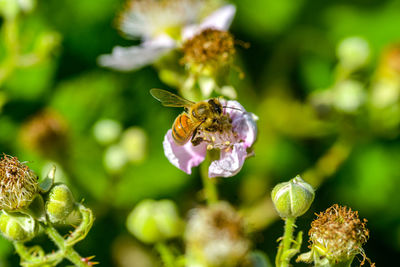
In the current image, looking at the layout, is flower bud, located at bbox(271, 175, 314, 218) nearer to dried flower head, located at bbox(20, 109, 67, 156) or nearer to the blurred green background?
the blurred green background

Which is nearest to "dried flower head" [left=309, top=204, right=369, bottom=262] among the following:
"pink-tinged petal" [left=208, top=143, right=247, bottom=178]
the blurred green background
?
"pink-tinged petal" [left=208, top=143, right=247, bottom=178]

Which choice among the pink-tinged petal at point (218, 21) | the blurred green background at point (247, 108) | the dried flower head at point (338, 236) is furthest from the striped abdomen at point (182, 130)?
the blurred green background at point (247, 108)

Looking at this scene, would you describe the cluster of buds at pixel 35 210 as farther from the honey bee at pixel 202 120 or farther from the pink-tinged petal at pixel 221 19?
the pink-tinged petal at pixel 221 19

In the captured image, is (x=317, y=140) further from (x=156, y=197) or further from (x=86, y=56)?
(x=86, y=56)

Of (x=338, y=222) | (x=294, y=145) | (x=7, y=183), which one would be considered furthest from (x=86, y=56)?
(x=338, y=222)

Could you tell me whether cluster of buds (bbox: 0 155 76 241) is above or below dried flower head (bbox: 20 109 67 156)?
above

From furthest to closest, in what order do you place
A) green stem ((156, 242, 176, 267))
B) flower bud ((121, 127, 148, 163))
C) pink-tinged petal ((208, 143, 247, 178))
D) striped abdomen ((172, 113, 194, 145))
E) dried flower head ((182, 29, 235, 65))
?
flower bud ((121, 127, 148, 163))
dried flower head ((182, 29, 235, 65))
green stem ((156, 242, 176, 267))
striped abdomen ((172, 113, 194, 145))
pink-tinged petal ((208, 143, 247, 178))
